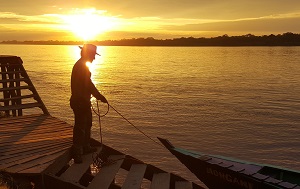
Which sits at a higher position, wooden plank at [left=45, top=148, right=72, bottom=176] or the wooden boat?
wooden plank at [left=45, top=148, right=72, bottom=176]

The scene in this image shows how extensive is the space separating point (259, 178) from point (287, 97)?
96.6 feet

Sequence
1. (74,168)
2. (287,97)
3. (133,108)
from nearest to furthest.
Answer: (74,168)
(133,108)
(287,97)

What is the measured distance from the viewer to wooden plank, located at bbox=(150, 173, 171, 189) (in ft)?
27.8

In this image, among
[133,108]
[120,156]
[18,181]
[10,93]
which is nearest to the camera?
[18,181]

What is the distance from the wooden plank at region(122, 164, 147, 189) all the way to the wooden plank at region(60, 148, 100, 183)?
98 cm

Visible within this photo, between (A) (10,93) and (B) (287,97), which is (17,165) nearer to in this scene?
(A) (10,93)

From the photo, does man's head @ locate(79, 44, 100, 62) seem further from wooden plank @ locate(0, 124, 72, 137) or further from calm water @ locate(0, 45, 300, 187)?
calm water @ locate(0, 45, 300, 187)

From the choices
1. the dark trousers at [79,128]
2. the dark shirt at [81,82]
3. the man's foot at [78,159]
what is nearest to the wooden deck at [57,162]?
the man's foot at [78,159]

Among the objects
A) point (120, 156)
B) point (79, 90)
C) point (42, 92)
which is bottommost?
point (42, 92)

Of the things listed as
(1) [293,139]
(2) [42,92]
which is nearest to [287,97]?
(1) [293,139]

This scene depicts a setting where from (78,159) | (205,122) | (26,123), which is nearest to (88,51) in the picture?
(78,159)

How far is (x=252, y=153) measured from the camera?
18.7m

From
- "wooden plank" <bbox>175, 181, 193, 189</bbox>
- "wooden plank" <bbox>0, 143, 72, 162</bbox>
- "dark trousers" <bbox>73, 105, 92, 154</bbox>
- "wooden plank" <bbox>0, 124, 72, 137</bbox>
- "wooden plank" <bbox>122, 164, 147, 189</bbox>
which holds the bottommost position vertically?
"wooden plank" <bbox>175, 181, 193, 189</bbox>

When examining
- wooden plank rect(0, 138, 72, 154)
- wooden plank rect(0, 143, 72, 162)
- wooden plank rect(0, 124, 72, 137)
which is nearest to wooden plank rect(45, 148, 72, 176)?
wooden plank rect(0, 143, 72, 162)
